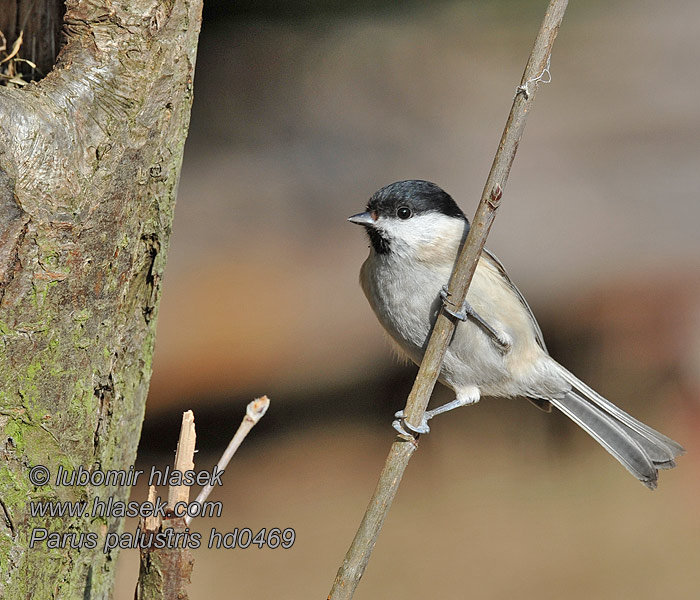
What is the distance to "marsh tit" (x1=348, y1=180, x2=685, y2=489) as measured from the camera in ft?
5.99

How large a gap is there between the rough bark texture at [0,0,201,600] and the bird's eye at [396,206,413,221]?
1.84 feet

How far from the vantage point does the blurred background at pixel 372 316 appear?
3035 millimetres

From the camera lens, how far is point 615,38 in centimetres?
315

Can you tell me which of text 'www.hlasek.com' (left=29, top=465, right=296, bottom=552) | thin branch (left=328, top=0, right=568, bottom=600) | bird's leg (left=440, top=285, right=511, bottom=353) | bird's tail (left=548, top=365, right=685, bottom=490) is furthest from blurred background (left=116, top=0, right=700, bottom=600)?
thin branch (left=328, top=0, right=568, bottom=600)

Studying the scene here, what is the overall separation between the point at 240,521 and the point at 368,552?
7.07 ft

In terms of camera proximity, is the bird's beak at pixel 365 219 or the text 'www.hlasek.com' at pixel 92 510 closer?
the text 'www.hlasek.com' at pixel 92 510

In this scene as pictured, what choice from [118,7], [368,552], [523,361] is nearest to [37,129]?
[118,7]

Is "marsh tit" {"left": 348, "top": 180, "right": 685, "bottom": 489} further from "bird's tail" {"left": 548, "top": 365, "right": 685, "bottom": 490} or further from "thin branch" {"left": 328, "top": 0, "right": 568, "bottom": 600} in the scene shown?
"thin branch" {"left": 328, "top": 0, "right": 568, "bottom": 600}

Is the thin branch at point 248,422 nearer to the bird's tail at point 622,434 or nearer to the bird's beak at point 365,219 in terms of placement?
the bird's beak at point 365,219

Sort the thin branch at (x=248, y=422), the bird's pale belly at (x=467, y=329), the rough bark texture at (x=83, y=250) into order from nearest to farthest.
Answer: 1. the thin branch at (x=248, y=422)
2. the rough bark texture at (x=83, y=250)
3. the bird's pale belly at (x=467, y=329)

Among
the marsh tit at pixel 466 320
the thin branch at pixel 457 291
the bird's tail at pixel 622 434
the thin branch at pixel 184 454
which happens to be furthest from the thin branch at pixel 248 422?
the bird's tail at pixel 622 434

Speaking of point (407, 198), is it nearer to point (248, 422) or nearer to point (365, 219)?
point (365, 219)

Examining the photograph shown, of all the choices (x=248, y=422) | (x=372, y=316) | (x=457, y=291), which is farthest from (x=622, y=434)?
(x=372, y=316)

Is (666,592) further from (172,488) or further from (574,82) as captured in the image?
(172,488)
